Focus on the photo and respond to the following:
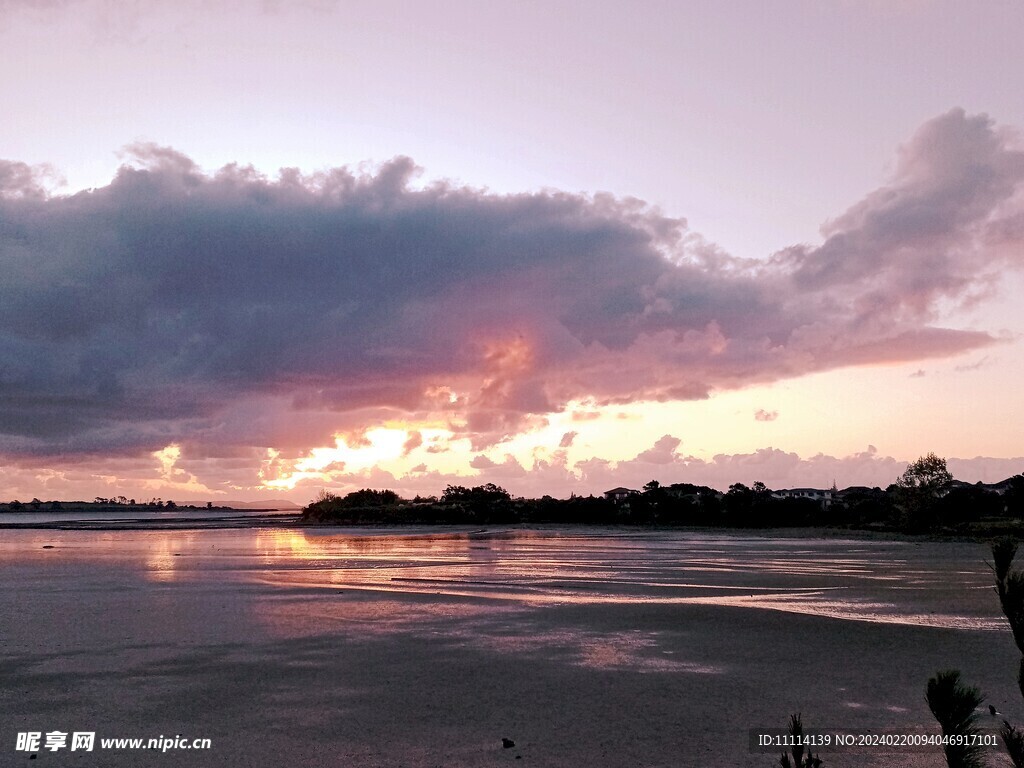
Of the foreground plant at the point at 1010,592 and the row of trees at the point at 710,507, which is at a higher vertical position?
the foreground plant at the point at 1010,592

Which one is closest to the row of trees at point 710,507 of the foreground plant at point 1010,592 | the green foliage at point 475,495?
the green foliage at point 475,495

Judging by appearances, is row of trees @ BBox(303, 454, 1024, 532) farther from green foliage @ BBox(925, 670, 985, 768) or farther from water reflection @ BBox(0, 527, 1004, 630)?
green foliage @ BBox(925, 670, 985, 768)

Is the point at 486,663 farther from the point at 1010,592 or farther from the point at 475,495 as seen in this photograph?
the point at 475,495

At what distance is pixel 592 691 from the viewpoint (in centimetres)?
1424

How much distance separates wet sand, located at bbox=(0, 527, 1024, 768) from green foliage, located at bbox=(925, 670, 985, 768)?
6.44 meters

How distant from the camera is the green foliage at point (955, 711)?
4.78 metres

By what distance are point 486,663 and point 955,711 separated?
1279 centimetres

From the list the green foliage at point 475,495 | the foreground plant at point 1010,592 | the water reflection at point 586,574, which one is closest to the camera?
the foreground plant at point 1010,592

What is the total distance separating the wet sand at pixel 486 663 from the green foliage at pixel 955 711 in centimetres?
644

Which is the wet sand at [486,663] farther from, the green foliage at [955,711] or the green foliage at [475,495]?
the green foliage at [475,495]

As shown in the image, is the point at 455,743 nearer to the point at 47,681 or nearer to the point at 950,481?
the point at 47,681

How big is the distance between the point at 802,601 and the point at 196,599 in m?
21.9

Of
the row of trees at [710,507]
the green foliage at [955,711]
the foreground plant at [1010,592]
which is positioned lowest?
the row of trees at [710,507]

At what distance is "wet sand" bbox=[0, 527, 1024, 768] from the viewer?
38.0 feet
